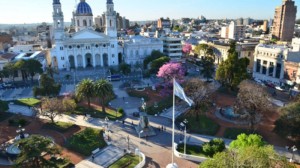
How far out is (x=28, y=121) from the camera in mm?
47438

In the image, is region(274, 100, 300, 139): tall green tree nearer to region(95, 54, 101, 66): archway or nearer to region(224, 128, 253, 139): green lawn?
region(224, 128, 253, 139): green lawn

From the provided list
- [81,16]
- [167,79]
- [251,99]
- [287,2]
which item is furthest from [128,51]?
[287,2]

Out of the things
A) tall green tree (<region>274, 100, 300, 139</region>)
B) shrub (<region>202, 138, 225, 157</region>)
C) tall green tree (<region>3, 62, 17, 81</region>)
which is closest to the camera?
shrub (<region>202, 138, 225, 157</region>)

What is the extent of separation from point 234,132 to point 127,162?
18406 mm

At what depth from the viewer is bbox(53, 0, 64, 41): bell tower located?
84.7 metres

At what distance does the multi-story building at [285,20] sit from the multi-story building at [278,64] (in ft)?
163

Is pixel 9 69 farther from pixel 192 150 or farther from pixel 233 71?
pixel 233 71

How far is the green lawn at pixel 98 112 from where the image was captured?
4894 cm

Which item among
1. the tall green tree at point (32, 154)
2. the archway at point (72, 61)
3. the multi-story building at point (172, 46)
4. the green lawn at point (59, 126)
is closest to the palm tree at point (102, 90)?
the green lawn at point (59, 126)

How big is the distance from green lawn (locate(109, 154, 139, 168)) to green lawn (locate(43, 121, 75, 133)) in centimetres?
1359

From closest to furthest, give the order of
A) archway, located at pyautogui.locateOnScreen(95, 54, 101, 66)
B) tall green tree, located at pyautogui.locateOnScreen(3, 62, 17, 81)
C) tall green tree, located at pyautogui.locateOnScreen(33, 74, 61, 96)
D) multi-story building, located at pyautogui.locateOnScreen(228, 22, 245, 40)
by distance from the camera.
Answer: tall green tree, located at pyautogui.locateOnScreen(33, 74, 61, 96) < tall green tree, located at pyautogui.locateOnScreen(3, 62, 17, 81) < archway, located at pyautogui.locateOnScreen(95, 54, 101, 66) < multi-story building, located at pyautogui.locateOnScreen(228, 22, 245, 40)

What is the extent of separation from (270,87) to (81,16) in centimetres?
7353

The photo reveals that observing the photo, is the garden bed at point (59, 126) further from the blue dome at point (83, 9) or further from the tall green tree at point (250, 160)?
the blue dome at point (83, 9)

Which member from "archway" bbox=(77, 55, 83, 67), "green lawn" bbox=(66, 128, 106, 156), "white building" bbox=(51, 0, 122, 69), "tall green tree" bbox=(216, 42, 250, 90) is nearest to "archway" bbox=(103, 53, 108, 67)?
"white building" bbox=(51, 0, 122, 69)
